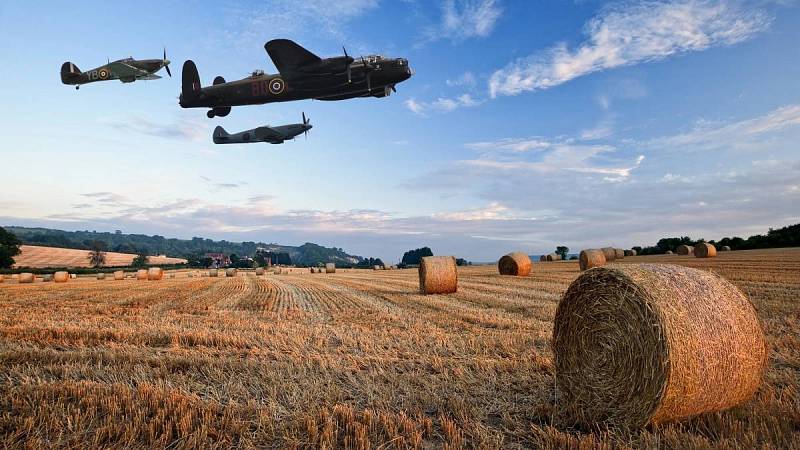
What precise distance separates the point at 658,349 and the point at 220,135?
4999cm

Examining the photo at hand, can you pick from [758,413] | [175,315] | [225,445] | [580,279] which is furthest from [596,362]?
[175,315]

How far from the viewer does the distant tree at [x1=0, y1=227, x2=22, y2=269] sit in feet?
253

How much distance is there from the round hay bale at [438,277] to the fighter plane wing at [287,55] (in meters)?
10.1

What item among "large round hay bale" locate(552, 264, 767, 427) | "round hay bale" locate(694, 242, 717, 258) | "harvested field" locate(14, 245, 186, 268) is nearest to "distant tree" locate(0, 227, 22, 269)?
"harvested field" locate(14, 245, 186, 268)

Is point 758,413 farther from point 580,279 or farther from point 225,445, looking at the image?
point 225,445

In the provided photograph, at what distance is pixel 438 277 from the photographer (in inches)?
785

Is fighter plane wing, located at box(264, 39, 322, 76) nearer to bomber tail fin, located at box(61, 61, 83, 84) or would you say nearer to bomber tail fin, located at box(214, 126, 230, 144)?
bomber tail fin, located at box(61, 61, 83, 84)

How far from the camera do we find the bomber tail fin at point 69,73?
4078cm

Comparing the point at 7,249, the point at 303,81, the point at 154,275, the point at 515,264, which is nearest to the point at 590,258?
the point at 515,264

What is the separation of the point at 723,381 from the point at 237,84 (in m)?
23.9

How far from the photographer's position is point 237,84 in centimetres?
2436

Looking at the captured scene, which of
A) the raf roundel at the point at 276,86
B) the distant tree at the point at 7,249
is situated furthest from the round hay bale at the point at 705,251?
the distant tree at the point at 7,249

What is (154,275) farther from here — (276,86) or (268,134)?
(276,86)

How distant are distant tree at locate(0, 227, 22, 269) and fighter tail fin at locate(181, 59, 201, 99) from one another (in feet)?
235
